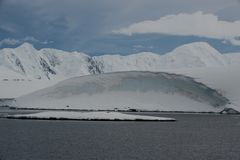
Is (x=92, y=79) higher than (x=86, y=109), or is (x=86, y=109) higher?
(x=92, y=79)

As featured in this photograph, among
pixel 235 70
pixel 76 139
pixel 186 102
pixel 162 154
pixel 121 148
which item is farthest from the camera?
pixel 235 70

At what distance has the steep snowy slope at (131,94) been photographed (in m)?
117

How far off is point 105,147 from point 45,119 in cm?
4290

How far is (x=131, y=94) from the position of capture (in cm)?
12038

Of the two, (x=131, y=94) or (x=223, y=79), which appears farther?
(x=131, y=94)

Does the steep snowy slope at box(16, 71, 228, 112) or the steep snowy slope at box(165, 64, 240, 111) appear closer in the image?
the steep snowy slope at box(165, 64, 240, 111)

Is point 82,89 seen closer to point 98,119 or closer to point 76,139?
point 98,119

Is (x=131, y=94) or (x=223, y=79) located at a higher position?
(x=223, y=79)

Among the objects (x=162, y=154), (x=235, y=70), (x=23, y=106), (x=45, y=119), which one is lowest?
(x=162, y=154)

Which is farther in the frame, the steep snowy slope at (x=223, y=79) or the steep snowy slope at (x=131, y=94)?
the steep snowy slope at (x=131, y=94)

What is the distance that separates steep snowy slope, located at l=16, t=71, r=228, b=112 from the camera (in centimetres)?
11662

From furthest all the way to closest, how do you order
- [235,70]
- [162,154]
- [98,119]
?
1. [235,70]
2. [98,119]
3. [162,154]

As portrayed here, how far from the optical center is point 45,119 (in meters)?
85.9

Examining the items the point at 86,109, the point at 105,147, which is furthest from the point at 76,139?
the point at 86,109
